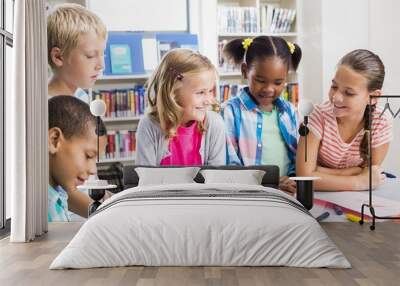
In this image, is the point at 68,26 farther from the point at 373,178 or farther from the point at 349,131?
the point at 373,178

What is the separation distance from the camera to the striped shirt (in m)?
6.93

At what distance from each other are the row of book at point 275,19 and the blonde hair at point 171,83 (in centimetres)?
78

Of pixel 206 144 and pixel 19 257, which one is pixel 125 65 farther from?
pixel 19 257

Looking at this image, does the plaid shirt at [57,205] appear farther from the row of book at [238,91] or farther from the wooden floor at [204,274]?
the row of book at [238,91]

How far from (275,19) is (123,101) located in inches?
76.7

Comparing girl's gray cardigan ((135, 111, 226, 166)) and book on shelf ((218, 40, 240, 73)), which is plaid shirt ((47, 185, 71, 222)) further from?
book on shelf ((218, 40, 240, 73))

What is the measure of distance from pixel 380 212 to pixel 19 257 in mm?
3865

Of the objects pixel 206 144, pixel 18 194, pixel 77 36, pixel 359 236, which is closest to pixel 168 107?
pixel 206 144

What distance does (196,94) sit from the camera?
6949 mm

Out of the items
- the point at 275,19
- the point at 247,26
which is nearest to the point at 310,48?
the point at 275,19

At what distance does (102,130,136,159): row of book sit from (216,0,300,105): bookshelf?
1.13 meters

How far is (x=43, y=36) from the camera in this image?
6422mm

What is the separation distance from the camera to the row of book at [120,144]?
702cm

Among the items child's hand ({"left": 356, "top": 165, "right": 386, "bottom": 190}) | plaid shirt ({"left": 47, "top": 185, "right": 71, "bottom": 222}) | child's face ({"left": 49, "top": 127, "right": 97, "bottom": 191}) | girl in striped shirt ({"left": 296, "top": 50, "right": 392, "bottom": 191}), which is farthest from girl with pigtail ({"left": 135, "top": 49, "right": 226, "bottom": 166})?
child's hand ({"left": 356, "top": 165, "right": 386, "bottom": 190})
